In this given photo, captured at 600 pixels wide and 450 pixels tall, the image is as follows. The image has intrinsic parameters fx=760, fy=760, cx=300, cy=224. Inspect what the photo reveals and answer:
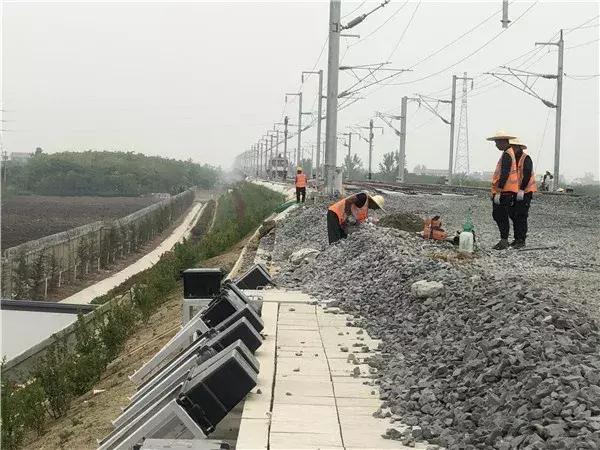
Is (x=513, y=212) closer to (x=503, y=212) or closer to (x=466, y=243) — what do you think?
(x=503, y=212)

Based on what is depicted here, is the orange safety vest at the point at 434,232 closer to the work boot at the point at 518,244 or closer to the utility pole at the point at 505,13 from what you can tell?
the work boot at the point at 518,244

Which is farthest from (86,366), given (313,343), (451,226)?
(451,226)

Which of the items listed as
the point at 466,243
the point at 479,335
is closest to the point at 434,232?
the point at 466,243

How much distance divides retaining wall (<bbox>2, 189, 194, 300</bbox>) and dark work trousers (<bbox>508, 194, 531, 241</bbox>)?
58.7ft

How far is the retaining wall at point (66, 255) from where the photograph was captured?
26000 millimetres

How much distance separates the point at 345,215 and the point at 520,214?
11.1 feet

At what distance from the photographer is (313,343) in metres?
7.21

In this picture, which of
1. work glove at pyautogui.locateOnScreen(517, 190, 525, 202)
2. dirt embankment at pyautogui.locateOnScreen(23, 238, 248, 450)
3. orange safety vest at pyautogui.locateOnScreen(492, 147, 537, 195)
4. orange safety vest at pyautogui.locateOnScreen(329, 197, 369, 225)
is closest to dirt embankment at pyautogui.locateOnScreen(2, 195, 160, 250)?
dirt embankment at pyautogui.locateOnScreen(23, 238, 248, 450)

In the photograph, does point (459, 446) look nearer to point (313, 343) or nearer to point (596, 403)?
point (596, 403)

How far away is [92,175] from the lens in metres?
86.9

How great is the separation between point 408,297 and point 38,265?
21.9 m

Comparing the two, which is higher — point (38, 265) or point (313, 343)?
point (313, 343)

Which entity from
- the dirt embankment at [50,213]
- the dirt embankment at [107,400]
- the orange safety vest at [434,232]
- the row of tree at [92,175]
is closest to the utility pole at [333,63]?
the orange safety vest at [434,232]

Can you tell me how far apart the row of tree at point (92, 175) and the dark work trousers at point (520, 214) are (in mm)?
60602
